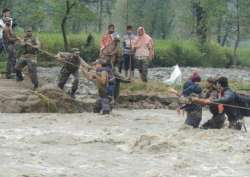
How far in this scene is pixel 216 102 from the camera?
16.9 metres

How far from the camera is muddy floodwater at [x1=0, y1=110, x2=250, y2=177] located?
44.0 ft

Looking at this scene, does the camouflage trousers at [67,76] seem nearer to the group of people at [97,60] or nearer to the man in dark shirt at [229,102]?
the group of people at [97,60]

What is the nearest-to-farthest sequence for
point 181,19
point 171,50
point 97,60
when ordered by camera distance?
point 97,60 → point 171,50 → point 181,19

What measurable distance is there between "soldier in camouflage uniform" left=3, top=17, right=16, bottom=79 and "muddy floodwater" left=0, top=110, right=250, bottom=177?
318 cm

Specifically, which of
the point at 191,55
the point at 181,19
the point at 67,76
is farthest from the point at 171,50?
the point at 67,76

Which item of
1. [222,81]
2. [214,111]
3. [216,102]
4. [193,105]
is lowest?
[214,111]

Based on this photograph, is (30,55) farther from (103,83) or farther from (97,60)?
(103,83)

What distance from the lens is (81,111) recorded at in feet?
72.9

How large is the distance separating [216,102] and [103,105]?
4658mm

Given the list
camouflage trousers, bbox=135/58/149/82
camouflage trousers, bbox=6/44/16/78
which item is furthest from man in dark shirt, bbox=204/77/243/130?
camouflage trousers, bbox=6/44/16/78

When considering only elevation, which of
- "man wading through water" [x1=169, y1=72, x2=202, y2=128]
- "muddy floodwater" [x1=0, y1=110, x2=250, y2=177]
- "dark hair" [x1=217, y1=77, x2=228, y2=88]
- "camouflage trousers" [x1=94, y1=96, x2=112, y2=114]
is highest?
"dark hair" [x1=217, y1=77, x2=228, y2=88]

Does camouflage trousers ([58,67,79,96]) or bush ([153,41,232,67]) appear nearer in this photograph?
camouflage trousers ([58,67,79,96])

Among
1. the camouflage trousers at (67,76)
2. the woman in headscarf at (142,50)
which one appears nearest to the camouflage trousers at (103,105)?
the camouflage trousers at (67,76)

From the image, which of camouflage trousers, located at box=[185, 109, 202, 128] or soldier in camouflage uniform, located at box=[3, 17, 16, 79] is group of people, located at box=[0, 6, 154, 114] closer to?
soldier in camouflage uniform, located at box=[3, 17, 16, 79]
